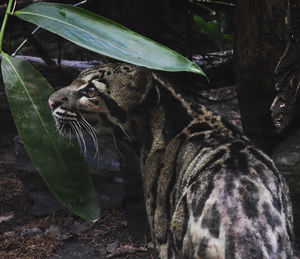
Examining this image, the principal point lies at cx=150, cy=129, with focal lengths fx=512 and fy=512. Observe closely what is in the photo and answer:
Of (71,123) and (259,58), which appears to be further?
(259,58)

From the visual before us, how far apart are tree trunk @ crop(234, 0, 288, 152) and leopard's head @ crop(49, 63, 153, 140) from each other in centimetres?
106

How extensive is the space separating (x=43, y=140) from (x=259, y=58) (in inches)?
77.3

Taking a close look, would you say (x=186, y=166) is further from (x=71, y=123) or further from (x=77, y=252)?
(x=77, y=252)

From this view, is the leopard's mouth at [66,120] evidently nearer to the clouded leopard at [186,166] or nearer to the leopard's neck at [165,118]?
the clouded leopard at [186,166]

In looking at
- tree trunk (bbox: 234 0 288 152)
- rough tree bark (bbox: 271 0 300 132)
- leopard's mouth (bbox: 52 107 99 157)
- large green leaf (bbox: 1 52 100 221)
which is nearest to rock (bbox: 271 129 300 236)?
tree trunk (bbox: 234 0 288 152)

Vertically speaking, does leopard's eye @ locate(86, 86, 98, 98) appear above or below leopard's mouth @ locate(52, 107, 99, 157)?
above

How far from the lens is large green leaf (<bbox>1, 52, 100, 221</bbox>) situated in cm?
238

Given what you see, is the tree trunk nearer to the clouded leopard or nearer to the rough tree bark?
the rough tree bark

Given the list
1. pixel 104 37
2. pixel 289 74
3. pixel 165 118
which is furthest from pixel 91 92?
pixel 289 74

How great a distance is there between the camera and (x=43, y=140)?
7.98 ft

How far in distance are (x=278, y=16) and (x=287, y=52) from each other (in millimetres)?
388

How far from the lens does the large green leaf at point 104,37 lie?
6.53ft

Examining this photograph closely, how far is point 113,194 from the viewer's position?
15.8 feet

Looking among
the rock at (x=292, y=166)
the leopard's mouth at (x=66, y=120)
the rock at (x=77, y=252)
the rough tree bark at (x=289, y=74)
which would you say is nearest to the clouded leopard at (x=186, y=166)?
the leopard's mouth at (x=66, y=120)
